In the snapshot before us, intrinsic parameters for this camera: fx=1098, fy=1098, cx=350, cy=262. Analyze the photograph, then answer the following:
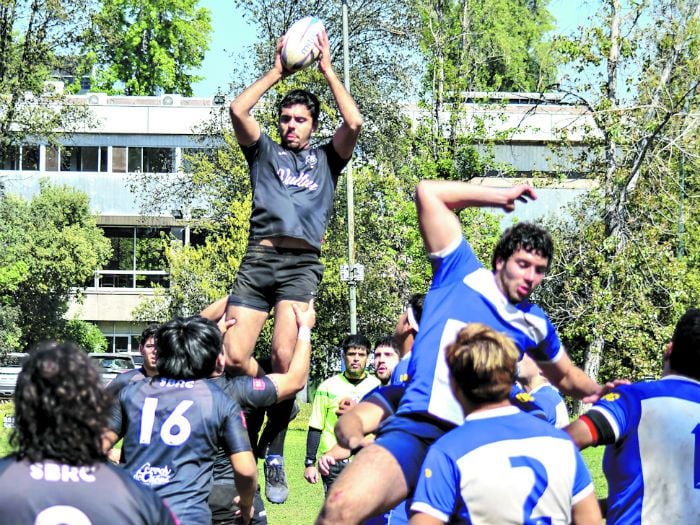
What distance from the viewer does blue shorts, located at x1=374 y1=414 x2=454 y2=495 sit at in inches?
219

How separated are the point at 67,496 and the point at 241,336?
418cm

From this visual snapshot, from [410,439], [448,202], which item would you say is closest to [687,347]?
[448,202]

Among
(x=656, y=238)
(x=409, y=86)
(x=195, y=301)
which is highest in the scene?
(x=409, y=86)

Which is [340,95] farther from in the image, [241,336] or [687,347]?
[687,347]

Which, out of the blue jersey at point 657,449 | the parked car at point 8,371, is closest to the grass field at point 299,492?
the blue jersey at point 657,449

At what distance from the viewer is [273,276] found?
810 centimetres

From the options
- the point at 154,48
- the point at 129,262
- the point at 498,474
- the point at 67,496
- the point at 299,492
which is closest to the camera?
the point at 67,496

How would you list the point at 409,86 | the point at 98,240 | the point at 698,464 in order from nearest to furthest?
1. the point at 698,464
2. the point at 409,86
3. the point at 98,240

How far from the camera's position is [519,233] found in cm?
588

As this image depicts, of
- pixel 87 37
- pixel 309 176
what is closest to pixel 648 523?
pixel 309 176

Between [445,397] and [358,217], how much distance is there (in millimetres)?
36354

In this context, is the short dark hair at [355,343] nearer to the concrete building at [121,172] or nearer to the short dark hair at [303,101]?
the short dark hair at [303,101]

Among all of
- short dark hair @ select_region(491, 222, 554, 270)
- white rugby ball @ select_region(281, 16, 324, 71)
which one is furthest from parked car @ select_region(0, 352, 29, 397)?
short dark hair @ select_region(491, 222, 554, 270)

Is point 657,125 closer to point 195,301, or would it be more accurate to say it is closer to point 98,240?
point 195,301
